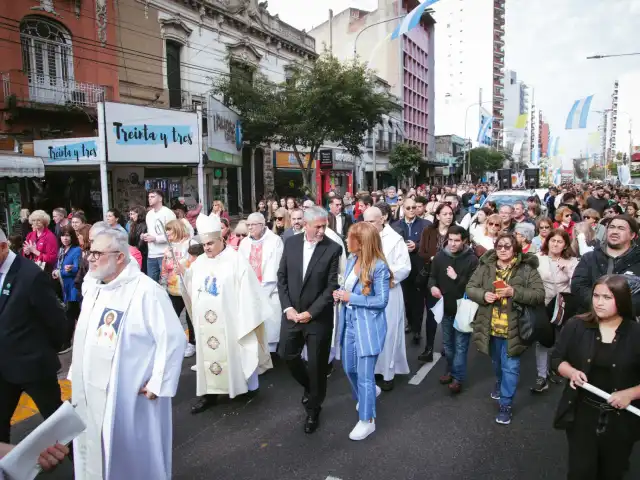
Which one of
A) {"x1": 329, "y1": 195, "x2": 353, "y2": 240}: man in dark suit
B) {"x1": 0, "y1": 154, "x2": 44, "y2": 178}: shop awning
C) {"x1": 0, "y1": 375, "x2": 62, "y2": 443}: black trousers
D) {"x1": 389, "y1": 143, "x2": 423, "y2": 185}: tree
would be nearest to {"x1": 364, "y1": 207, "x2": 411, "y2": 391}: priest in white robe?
{"x1": 329, "y1": 195, "x2": 353, "y2": 240}: man in dark suit

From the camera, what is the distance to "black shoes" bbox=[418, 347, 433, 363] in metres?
5.97

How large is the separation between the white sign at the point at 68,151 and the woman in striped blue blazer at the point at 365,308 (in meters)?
10.3

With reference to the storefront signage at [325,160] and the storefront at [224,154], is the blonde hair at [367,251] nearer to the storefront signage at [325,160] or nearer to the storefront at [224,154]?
the storefront at [224,154]

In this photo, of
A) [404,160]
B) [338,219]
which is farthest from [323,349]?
[404,160]

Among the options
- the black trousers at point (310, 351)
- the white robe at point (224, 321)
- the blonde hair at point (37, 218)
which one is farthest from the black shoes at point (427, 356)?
the blonde hair at point (37, 218)

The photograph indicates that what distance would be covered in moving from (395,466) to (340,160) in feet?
101

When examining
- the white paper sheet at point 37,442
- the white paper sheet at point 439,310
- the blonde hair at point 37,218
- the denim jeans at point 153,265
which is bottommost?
the white paper sheet at point 439,310

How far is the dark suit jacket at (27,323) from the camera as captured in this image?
3195 mm

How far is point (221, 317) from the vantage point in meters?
4.64

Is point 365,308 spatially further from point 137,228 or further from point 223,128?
point 223,128

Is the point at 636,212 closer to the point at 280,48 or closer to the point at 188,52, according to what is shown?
the point at 188,52

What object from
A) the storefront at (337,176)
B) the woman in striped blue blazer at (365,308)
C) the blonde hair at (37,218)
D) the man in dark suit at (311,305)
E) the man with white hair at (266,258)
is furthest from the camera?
the storefront at (337,176)

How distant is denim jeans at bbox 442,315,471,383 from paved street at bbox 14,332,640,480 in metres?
0.22

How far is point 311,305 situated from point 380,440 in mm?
1266
